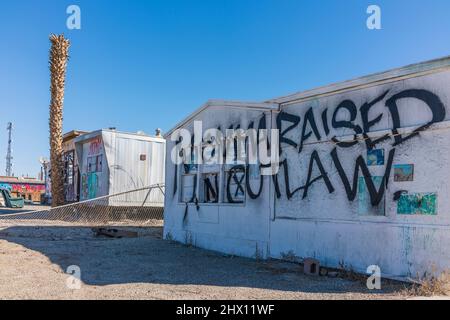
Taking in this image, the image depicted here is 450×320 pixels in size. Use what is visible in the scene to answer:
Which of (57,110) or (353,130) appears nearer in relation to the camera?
(353,130)

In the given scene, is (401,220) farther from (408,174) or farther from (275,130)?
(275,130)

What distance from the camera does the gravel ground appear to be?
6.12 meters

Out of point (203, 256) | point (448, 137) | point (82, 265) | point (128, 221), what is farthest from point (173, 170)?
point (448, 137)

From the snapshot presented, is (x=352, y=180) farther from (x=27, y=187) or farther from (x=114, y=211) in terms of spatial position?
(x=27, y=187)

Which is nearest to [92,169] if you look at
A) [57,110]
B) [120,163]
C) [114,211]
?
[120,163]

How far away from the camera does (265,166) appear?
952cm

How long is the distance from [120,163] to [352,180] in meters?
12.6

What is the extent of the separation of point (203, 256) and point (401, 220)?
4.29 meters

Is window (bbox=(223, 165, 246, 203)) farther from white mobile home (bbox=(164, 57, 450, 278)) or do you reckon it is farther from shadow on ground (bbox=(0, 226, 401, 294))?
shadow on ground (bbox=(0, 226, 401, 294))

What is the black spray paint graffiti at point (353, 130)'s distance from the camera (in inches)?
277

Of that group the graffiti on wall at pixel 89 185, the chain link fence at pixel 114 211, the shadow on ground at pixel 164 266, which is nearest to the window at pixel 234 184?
the shadow on ground at pixel 164 266

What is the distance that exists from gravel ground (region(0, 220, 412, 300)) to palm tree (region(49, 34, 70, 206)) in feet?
33.9

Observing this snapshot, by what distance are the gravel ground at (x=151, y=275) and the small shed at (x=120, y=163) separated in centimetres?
694

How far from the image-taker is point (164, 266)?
8398 millimetres
